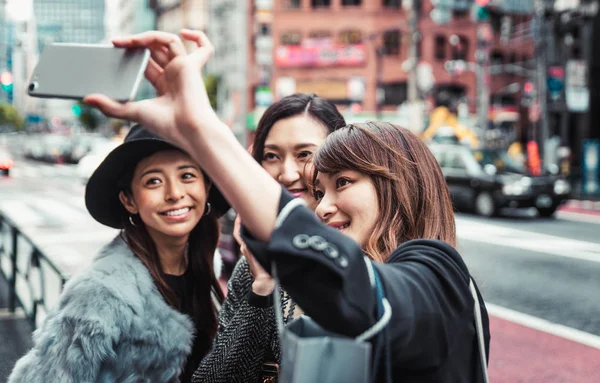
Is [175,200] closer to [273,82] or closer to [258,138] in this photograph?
[258,138]

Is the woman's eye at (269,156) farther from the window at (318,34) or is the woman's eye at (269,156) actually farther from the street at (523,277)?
the window at (318,34)

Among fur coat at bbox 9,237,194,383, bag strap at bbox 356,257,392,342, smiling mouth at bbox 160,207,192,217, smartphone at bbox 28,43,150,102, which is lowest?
fur coat at bbox 9,237,194,383

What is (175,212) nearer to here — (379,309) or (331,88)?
(379,309)

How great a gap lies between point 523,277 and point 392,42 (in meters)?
42.3

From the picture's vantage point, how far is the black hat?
2.42 metres

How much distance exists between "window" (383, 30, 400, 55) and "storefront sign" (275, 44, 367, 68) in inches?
69.5

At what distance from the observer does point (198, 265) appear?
2.69 meters

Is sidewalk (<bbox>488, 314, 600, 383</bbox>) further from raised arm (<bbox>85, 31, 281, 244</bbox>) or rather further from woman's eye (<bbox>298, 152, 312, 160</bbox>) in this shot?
raised arm (<bbox>85, 31, 281, 244</bbox>)

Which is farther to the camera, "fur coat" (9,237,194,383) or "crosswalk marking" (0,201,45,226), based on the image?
"crosswalk marking" (0,201,45,226)

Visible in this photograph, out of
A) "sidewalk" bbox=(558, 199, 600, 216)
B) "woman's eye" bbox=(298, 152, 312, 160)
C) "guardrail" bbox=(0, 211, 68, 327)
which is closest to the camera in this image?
"woman's eye" bbox=(298, 152, 312, 160)

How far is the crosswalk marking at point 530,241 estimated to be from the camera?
37.8 feet

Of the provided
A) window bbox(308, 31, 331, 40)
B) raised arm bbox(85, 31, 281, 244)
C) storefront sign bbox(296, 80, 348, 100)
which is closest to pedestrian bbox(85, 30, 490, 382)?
raised arm bbox(85, 31, 281, 244)

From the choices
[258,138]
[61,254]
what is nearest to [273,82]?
[61,254]

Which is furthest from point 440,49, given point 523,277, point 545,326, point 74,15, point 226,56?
point 74,15
